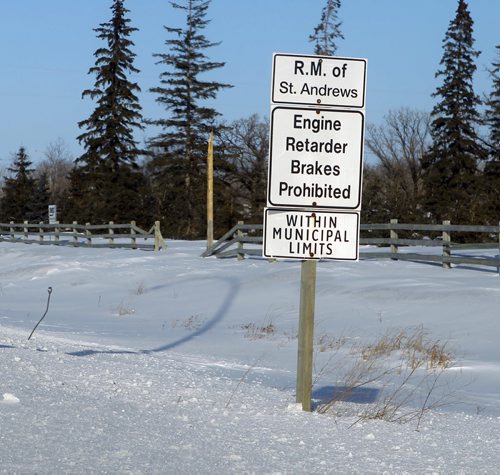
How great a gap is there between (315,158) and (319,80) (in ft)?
1.78

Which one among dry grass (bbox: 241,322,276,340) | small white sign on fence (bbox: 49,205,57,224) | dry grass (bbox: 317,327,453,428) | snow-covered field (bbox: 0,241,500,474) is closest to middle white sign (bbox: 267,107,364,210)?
snow-covered field (bbox: 0,241,500,474)

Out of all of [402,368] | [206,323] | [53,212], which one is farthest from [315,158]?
[53,212]

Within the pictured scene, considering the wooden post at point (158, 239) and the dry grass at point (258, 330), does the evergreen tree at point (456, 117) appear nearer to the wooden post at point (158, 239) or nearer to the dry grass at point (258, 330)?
the wooden post at point (158, 239)

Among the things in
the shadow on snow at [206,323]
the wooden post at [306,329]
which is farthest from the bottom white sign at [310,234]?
the shadow on snow at [206,323]

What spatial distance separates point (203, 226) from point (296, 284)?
105 ft

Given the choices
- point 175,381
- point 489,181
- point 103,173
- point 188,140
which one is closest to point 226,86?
point 188,140

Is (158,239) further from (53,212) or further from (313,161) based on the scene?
(313,161)

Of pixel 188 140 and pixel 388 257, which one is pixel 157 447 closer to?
pixel 388 257

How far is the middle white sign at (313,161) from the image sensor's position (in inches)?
233

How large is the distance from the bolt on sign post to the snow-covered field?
1215 mm

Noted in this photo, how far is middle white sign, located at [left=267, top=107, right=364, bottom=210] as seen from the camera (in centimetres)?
592

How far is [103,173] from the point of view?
56.9 meters

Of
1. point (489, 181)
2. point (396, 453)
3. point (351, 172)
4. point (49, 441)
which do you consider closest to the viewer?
point (49, 441)

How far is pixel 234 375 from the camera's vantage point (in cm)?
933
